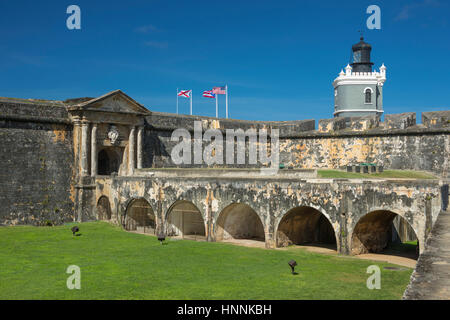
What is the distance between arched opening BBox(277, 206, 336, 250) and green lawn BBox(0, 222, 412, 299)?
1.19 m

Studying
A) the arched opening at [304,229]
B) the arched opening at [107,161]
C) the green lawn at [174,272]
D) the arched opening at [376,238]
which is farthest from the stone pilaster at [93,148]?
the arched opening at [376,238]

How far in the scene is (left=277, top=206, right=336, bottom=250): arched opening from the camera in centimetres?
2175

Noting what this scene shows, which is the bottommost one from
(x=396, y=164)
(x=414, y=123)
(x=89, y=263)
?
(x=89, y=263)

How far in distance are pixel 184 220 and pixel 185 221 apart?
0.26 feet

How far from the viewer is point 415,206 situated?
58.3ft

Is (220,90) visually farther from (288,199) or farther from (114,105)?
(288,199)

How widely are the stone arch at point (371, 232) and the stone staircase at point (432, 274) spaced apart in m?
9.23

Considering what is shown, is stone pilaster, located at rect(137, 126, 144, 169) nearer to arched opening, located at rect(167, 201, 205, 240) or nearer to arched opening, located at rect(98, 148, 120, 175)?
arched opening, located at rect(98, 148, 120, 175)

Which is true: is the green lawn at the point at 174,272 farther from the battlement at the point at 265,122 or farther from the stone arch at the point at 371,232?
the battlement at the point at 265,122

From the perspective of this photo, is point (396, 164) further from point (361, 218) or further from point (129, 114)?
point (129, 114)

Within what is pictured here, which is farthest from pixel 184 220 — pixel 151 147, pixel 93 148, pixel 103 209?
pixel 151 147

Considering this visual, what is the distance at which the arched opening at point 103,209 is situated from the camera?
95.9 feet

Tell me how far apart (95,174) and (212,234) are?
9.71 meters
